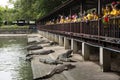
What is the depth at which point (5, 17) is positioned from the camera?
3802 inches

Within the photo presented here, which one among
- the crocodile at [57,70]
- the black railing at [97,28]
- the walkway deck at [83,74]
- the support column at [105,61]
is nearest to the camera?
the black railing at [97,28]

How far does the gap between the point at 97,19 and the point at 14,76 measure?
17.0ft

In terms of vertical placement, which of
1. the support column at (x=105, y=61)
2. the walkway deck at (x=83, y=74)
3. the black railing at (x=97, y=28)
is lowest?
the walkway deck at (x=83, y=74)

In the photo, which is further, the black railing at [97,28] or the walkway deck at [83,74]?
the walkway deck at [83,74]

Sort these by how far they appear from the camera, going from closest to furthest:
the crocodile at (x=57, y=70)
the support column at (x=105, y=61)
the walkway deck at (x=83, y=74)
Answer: the walkway deck at (x=83, y=74) < the crocodile at (x=57, y=70) < the support column at (x=105, y=61)

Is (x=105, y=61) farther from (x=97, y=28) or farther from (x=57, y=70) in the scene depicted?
(x=57, y=70)

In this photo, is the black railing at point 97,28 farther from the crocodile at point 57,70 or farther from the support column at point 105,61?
the crocodile at point 57,70

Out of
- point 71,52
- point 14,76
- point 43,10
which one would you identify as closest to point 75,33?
point 71,52

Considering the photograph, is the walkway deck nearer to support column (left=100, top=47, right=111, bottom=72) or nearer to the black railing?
support column (left=100, top=47, right=111, bottom=72)

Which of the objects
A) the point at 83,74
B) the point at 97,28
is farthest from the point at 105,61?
the point at 97,28

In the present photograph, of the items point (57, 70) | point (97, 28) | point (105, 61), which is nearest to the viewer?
point (105, 61)

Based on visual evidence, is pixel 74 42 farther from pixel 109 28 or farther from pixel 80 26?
pixel 109 28

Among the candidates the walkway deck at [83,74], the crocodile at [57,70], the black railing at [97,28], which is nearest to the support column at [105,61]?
the walkway deck at [83,74]

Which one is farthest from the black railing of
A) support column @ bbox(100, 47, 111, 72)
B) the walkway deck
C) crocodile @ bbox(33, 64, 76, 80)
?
crocodile @ bbox(33, 64, 76, 80)
